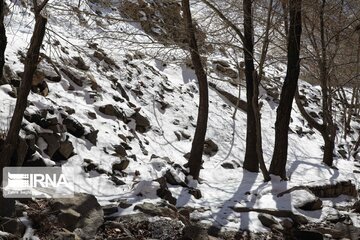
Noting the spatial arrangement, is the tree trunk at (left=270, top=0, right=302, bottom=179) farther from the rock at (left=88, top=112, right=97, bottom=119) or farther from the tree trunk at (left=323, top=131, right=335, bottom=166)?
the rock at (left=88, top=112, right=97, bottom=119)

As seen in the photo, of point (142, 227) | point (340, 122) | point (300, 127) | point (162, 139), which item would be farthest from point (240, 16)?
point (340, 122)

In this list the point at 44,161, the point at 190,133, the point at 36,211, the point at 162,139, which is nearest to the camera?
the point at 36,211

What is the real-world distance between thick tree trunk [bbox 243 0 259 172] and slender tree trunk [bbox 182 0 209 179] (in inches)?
51.7

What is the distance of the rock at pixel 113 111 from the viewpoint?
10914mm

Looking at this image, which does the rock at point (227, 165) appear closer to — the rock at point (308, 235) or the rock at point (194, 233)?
the rock at point (308, 235)

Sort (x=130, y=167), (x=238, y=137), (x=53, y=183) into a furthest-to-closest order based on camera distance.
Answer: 1. (x=238, y=137)
2. (x=130, y=167)
3. (x=53, y=183)

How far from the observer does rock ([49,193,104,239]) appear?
191 inches

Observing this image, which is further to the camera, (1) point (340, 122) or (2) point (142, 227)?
(1) point (340, 122)

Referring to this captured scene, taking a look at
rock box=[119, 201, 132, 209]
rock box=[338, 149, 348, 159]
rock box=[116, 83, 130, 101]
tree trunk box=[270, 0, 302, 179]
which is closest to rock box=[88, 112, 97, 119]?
rock box=[116, 83, 130, 101]

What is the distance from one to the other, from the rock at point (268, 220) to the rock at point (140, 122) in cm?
622

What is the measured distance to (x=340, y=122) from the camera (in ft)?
69.9

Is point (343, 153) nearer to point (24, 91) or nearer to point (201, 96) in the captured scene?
point (201, 96)

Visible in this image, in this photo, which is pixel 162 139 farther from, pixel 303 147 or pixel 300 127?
pixel 300 127

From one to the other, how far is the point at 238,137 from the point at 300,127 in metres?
4.18
